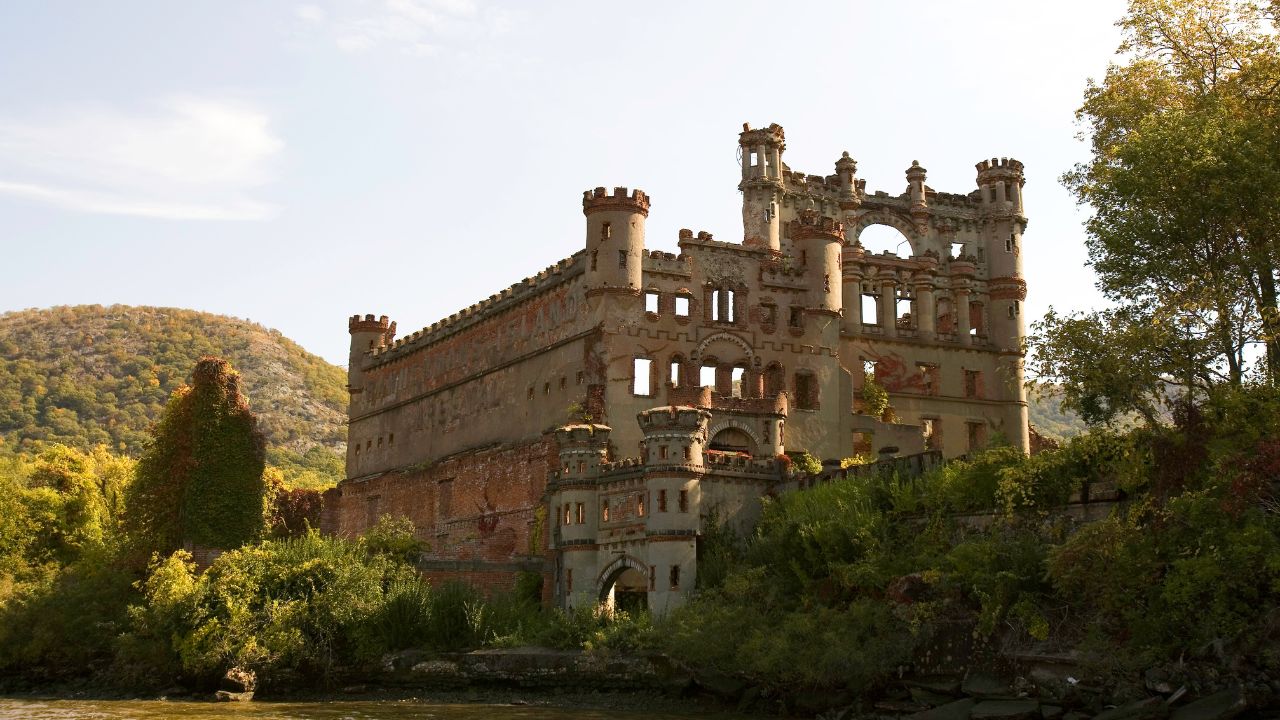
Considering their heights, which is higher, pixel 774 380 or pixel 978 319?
A: pixel 978 319

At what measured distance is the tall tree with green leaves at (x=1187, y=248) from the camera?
3269cm

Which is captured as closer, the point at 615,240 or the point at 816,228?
the point at 615,240

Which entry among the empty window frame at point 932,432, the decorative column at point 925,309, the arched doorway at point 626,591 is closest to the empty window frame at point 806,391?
the empty window frame at point 932,432

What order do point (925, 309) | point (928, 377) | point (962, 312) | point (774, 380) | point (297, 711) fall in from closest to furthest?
1. point (297, 711)
2. point (774, 380)
3. point (928, 377)
4. point (925, 309)
5. point (962, 312)

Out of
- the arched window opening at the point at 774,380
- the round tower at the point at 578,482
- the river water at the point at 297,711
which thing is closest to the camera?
the river water at the point at 297,711

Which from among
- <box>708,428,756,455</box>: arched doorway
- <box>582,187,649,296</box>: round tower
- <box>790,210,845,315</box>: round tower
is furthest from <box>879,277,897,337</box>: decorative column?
<box>582,187,649,296</box>: round tower

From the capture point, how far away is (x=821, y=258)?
171ft

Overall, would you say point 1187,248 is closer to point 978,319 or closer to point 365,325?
point 978,319

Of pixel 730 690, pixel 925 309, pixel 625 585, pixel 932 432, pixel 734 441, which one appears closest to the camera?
pixel 730 690

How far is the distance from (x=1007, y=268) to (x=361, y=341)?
30.8m

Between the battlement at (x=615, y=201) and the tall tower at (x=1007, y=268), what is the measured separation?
55.8ft

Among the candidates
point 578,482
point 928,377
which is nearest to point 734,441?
point 578,482

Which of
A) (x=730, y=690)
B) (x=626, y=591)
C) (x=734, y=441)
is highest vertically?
(x=734, y=441)

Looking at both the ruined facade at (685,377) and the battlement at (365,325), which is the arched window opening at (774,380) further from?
the battlement at (365,325)
